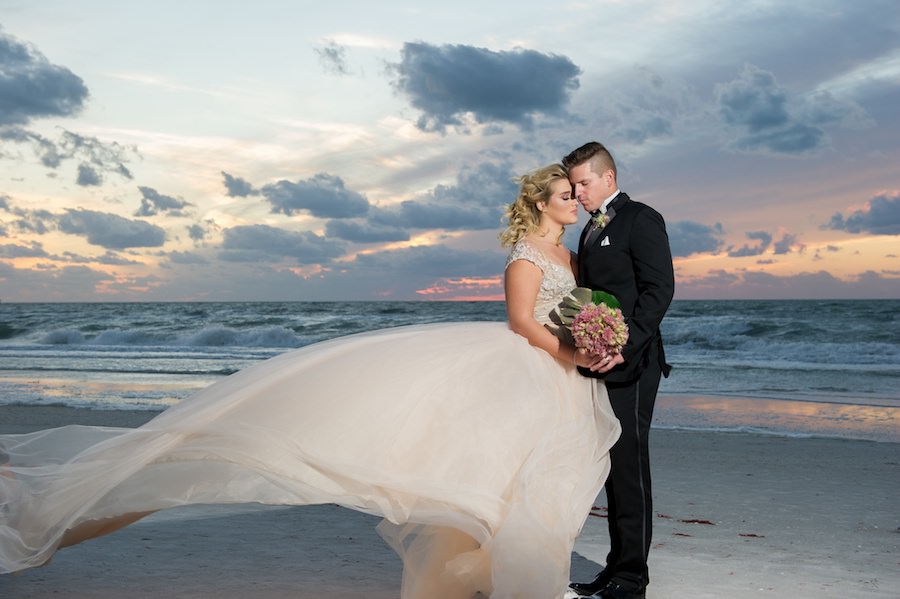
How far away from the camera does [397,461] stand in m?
4.05

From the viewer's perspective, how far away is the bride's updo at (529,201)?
4699mm

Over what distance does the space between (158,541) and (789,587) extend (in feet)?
12.6

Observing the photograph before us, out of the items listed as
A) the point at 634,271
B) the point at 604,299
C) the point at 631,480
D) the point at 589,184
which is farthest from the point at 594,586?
the point at 589,184

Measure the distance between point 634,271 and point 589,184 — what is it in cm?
50

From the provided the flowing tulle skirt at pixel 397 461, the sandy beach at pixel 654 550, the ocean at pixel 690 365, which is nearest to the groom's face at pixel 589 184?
the flowing tulle skirt at pixel 397 461

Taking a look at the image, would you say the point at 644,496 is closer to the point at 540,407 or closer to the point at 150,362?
the point at 540,407

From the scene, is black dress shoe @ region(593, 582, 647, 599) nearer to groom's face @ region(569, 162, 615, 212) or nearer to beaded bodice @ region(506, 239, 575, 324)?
beaded bodice @ region(506, 239, 575, 324)

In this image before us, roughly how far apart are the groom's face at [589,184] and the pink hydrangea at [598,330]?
2.16 ft

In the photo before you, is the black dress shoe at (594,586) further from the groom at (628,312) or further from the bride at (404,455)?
the bride at (404,455)

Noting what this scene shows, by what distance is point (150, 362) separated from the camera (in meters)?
24.4

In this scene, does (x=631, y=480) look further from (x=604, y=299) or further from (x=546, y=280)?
(x=546, y=280)

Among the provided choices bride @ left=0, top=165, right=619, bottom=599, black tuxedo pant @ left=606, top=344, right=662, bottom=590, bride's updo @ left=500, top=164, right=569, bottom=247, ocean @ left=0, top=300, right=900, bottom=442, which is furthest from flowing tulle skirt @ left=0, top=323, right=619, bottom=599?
ocean @ left=0, top=300, right=900, bottom=442

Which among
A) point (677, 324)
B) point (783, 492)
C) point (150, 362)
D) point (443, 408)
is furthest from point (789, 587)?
point (677, 324)

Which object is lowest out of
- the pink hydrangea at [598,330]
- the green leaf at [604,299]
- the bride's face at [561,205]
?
the pink hydrangea at [598,330]
